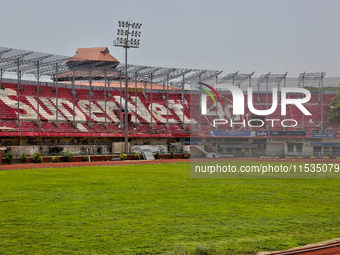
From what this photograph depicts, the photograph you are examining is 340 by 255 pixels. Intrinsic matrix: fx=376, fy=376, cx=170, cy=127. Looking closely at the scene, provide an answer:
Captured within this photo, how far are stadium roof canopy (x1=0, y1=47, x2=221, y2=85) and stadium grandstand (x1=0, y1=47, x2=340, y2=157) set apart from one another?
188 millimetres

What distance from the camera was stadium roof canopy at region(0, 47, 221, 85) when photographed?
5394 centimetres

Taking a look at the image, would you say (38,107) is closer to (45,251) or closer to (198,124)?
(198,124)

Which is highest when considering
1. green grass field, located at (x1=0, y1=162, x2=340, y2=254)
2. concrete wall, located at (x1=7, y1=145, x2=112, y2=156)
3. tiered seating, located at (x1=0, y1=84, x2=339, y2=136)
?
tiered seating, located at (x1=0, y1=84, x2=339, y2=136)

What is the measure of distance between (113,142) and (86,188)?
35.6 m

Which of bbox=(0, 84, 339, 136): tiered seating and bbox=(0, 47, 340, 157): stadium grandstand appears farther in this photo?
bbox=(0, 84, 339, 136): tiered seating

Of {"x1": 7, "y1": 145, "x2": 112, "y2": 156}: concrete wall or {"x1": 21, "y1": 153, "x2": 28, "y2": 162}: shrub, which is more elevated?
{"x1": 7, "y1": 145, "x2": 112, "y2": 156}: concrete wall

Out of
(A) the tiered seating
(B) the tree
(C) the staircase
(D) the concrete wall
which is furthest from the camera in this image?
(B) the tree

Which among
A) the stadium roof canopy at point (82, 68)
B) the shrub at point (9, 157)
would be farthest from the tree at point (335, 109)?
the shrub at point (9, 157)

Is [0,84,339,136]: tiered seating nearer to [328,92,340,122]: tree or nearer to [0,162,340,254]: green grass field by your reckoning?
[328,92,340,122]: tree

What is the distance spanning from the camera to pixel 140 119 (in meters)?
68.5

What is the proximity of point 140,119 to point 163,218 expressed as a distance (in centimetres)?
5502

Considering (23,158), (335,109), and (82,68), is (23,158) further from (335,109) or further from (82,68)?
(335,109)

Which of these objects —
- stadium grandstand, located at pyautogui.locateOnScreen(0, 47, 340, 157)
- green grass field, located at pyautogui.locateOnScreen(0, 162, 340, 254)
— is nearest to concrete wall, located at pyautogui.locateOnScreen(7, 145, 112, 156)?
stadium grandstand, located at pyautogui.locateOnScreen(0, 47, 340, 157)

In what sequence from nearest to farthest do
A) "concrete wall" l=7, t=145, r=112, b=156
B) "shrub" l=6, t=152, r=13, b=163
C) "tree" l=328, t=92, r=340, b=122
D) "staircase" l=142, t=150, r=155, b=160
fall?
"shrub" l=6, t=152, r=13, b=163, "concrete wall" l=7, t=145, r=112, b=156, "staircase" l=142, t=150, r=155, b=160, "tree" l=328, t=92, r=340, b=122
